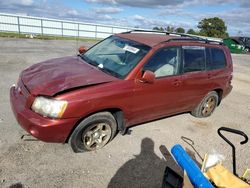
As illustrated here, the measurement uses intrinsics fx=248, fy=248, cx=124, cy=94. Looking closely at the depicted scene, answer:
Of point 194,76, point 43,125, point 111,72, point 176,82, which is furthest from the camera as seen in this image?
point 194,76

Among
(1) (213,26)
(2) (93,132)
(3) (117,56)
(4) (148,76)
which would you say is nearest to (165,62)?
(4) (148,76)

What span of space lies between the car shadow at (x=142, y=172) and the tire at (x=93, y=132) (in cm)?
58

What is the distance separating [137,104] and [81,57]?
1625 millimetres

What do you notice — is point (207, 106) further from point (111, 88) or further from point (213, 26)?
point (213, 26)

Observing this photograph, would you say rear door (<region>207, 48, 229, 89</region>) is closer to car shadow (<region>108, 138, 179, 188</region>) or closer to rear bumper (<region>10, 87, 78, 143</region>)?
car shadow (<region>108, 138, 179, 188</region>)

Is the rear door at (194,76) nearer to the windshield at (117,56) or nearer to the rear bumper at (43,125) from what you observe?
the windshield at (117,56)

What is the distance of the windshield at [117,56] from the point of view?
4233mm

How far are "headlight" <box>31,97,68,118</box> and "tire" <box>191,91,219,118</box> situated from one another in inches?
138

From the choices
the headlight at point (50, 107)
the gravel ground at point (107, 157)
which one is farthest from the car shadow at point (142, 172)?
the headlight at point (50, 107)

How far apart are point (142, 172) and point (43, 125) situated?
5.25ft

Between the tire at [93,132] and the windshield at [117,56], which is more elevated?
the windshield at [117,56]

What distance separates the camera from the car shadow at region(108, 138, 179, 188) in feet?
11.4

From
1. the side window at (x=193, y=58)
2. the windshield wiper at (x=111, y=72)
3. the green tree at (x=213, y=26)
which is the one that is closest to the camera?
the windshield wiper at (x=111, y=72)

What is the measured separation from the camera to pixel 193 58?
201 inches
